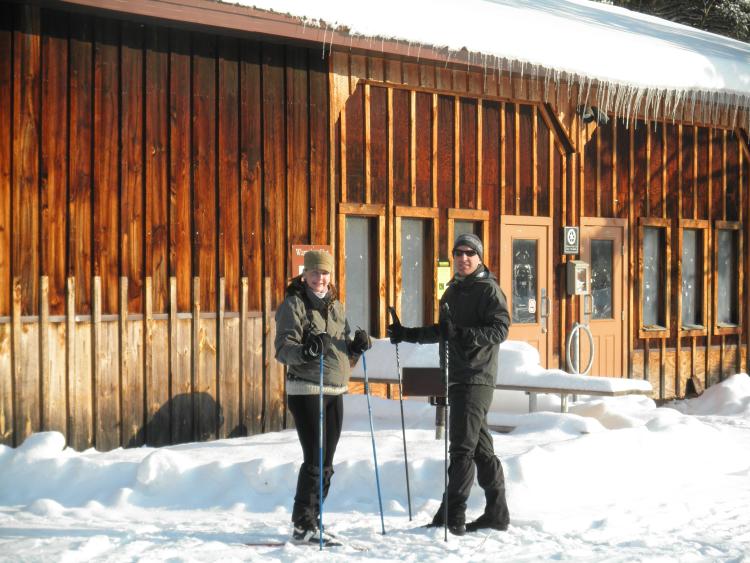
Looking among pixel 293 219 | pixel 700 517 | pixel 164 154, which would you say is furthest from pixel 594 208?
pixel 700 517

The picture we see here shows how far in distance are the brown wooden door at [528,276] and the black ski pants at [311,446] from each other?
6.70m

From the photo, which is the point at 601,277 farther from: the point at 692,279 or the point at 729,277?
the point at 729,277

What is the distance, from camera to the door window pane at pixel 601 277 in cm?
1438

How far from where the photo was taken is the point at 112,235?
9891 millimetres

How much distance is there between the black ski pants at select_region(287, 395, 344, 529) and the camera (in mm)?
6590

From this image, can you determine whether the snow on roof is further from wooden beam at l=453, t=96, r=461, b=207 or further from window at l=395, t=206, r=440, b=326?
window at l=395, t=206, r=440, b=326

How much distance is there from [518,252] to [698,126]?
357 centimetres

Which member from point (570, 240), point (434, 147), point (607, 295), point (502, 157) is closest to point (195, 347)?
point (434, 147)

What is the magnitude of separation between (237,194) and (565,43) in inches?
168

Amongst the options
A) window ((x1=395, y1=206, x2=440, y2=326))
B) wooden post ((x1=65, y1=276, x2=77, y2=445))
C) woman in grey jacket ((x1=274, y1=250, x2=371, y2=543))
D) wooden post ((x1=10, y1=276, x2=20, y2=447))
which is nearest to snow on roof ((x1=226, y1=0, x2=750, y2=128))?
window ((x1=395, y1=206, x2=440, y2=326))

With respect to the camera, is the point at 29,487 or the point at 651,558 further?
the point at 29,487

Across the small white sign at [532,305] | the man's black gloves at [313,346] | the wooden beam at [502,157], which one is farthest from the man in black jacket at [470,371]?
the small white sign at [532,305]

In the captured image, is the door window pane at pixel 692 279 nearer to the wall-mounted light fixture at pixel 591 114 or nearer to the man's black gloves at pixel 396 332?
the wall-mounted light fixture at pixel 591 114

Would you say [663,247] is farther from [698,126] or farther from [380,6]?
[380,6]
